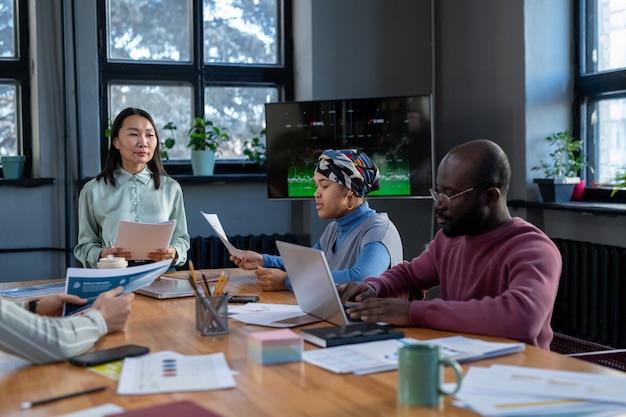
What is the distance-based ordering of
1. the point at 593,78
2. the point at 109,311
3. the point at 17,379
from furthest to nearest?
the point at 593,78, the point at 109,311, the point at 17,379

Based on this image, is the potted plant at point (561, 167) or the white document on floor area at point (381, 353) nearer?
the white document on floor area at point (381, 353)

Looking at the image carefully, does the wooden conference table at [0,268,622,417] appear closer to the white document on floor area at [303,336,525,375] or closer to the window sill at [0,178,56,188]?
the white document on floor area at [303,336,525,375]

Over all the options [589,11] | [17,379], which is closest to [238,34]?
[589,11]

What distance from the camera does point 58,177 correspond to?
463 cm

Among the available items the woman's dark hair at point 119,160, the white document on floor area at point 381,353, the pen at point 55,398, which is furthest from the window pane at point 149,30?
the pen at point 55,398

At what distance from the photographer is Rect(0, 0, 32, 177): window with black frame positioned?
15.5 feet

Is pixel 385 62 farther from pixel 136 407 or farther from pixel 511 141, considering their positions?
pixel 136 407

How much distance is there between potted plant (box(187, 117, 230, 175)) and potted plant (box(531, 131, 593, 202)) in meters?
1.92

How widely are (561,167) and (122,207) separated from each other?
2.37 metres

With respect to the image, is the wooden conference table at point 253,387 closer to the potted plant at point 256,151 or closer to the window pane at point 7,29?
the potted plant at point 256,151

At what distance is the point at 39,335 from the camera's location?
1.66 m

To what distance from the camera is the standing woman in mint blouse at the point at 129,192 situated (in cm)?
344

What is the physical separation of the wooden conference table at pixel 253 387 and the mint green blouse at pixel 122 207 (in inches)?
60.2

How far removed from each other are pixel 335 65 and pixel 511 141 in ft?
4.04
